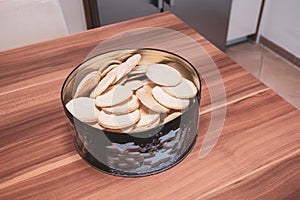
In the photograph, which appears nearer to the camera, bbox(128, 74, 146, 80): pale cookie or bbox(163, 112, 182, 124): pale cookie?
bbox(163, 112, 182, 124): pale cookie

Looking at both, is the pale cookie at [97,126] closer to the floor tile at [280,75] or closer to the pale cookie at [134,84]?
the pale cookie at [134,84]

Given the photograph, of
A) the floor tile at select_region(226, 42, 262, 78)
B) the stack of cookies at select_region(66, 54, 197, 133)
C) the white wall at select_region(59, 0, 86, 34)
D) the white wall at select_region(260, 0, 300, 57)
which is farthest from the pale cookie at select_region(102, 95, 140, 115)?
the white wall at select_region(260, 0, 300, 57)

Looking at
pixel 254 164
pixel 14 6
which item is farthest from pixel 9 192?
pixel 14 6

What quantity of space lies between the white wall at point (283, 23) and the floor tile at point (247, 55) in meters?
0.14

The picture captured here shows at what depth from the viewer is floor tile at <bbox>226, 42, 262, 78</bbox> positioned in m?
2.44

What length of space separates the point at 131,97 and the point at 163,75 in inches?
4.4

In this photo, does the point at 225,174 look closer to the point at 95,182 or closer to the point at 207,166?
the point at 207,166

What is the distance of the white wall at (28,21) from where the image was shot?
4.43ft

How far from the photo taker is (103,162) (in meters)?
0.76

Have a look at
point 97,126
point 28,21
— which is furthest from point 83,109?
point 28,21

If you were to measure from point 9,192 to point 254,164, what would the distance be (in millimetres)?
534

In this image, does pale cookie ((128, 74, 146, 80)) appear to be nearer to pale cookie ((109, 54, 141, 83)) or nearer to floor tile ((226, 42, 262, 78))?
pale cookie ((109, 54, 141, 83))

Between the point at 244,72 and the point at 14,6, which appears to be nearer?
the point at 244,72

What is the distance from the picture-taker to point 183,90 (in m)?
0.82
